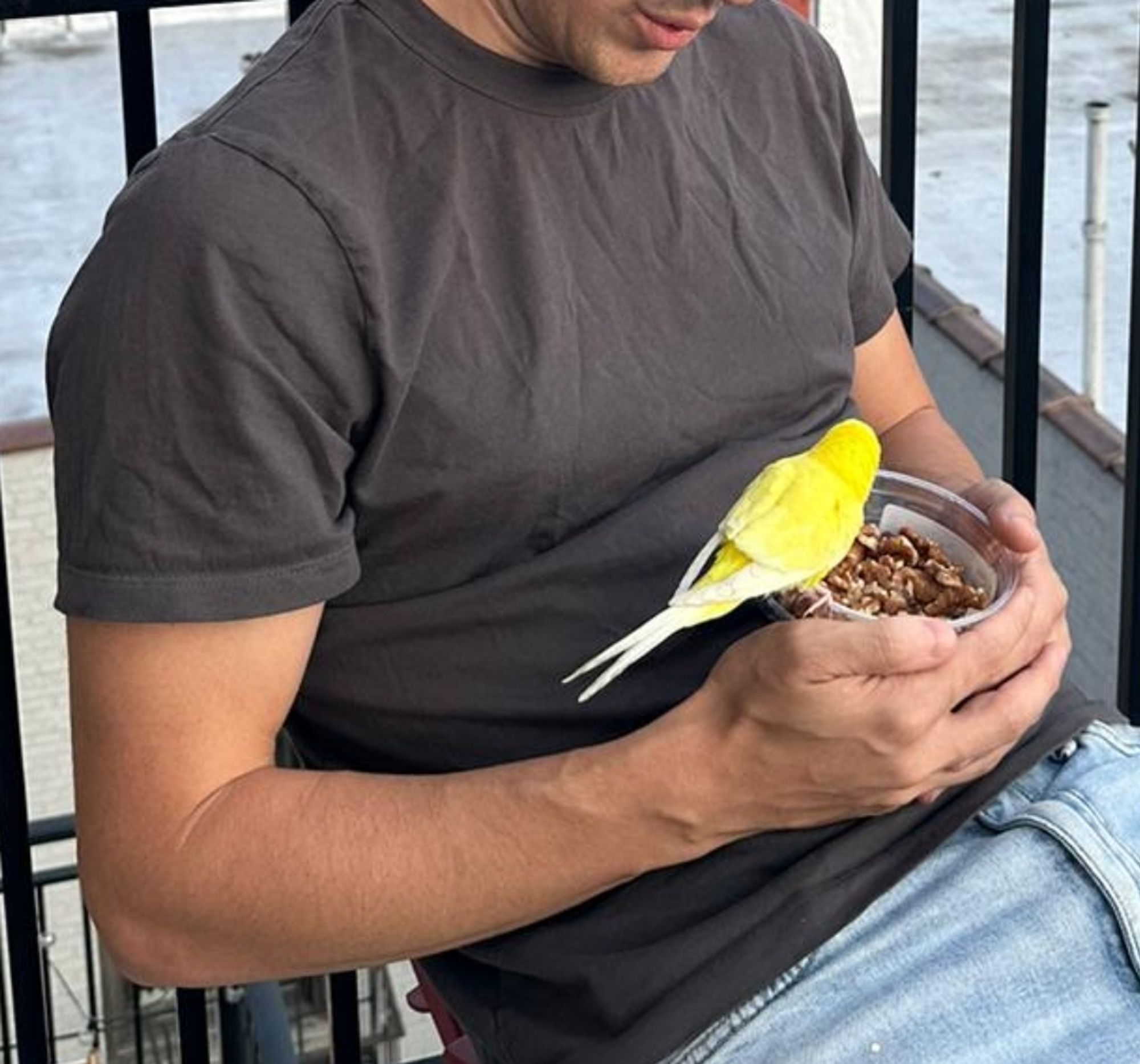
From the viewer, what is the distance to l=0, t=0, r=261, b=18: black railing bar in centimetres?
128

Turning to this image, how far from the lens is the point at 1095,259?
348 inches

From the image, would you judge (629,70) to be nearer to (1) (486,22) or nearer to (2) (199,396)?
(1) (486,22)

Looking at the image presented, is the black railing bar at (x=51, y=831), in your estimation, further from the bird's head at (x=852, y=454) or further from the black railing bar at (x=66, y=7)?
the bird's head at (x=852, y=454)

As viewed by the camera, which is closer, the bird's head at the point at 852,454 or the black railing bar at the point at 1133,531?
the bird's head at the point at 852,454

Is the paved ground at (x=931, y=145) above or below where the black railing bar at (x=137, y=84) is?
below

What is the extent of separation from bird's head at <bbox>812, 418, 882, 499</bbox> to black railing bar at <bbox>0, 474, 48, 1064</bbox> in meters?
0.49

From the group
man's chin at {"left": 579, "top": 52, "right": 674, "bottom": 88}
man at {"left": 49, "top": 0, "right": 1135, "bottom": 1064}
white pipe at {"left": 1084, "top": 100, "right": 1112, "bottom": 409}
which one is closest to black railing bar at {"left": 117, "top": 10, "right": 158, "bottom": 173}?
man at {"left": 49, "top": 0, "right": 1135, "bottom": 1064}

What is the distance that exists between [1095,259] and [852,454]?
26.3 feet

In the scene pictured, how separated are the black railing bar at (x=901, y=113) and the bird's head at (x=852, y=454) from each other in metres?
0.43

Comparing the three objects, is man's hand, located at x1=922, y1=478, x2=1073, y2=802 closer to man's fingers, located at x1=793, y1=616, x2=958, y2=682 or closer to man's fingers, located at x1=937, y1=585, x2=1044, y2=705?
man's fingers, located at x1=937, y1=585, x2=1044, y2=705

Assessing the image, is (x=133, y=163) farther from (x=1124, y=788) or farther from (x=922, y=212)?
(x=922, y=212)

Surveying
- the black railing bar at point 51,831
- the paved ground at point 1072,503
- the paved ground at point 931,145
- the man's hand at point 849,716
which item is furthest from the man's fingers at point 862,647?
the paved ground at point 931,145

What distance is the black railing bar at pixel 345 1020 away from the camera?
5.14 ft

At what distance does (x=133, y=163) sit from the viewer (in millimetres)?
1336
